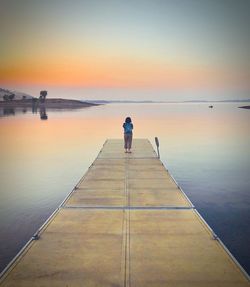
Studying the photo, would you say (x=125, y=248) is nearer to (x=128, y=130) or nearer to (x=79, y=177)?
(x=79, y=177)

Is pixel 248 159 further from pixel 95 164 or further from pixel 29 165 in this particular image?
pixel 29 165

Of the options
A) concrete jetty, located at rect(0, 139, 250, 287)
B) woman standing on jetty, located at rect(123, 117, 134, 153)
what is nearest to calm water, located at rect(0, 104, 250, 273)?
concrete jetty, located at rect(0, 139, 250, 287)

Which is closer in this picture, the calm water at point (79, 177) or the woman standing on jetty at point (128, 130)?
the calm water at point (79, 177)

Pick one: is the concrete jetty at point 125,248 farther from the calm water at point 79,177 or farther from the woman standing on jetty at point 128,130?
the woman standing on jetty at point 128,130

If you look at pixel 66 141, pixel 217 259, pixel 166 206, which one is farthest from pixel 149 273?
pixel 66 141

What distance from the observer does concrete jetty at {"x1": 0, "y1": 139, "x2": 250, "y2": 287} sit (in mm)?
6211

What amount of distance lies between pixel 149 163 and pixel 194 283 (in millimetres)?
14043

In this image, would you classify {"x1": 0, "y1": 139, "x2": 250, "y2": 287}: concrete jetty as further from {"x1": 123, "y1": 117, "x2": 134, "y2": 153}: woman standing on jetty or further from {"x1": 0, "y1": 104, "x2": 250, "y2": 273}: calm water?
{"x1": 123, "y1": 117, "x2": 134, "y2": 153}: woman standing on jetty

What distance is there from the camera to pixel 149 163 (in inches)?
787

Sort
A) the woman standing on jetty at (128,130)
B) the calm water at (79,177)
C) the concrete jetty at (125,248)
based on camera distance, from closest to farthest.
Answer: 1. the concrete jetty at (125,248)
2. the calm water at (79,177)
3. the woman standing on jetty at (128,130)

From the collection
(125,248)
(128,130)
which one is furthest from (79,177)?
(125,248)

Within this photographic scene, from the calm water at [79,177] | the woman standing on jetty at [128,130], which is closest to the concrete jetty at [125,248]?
the calm water at [79,177]

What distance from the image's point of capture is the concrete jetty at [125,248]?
6.21m

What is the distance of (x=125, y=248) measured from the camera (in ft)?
24.7
